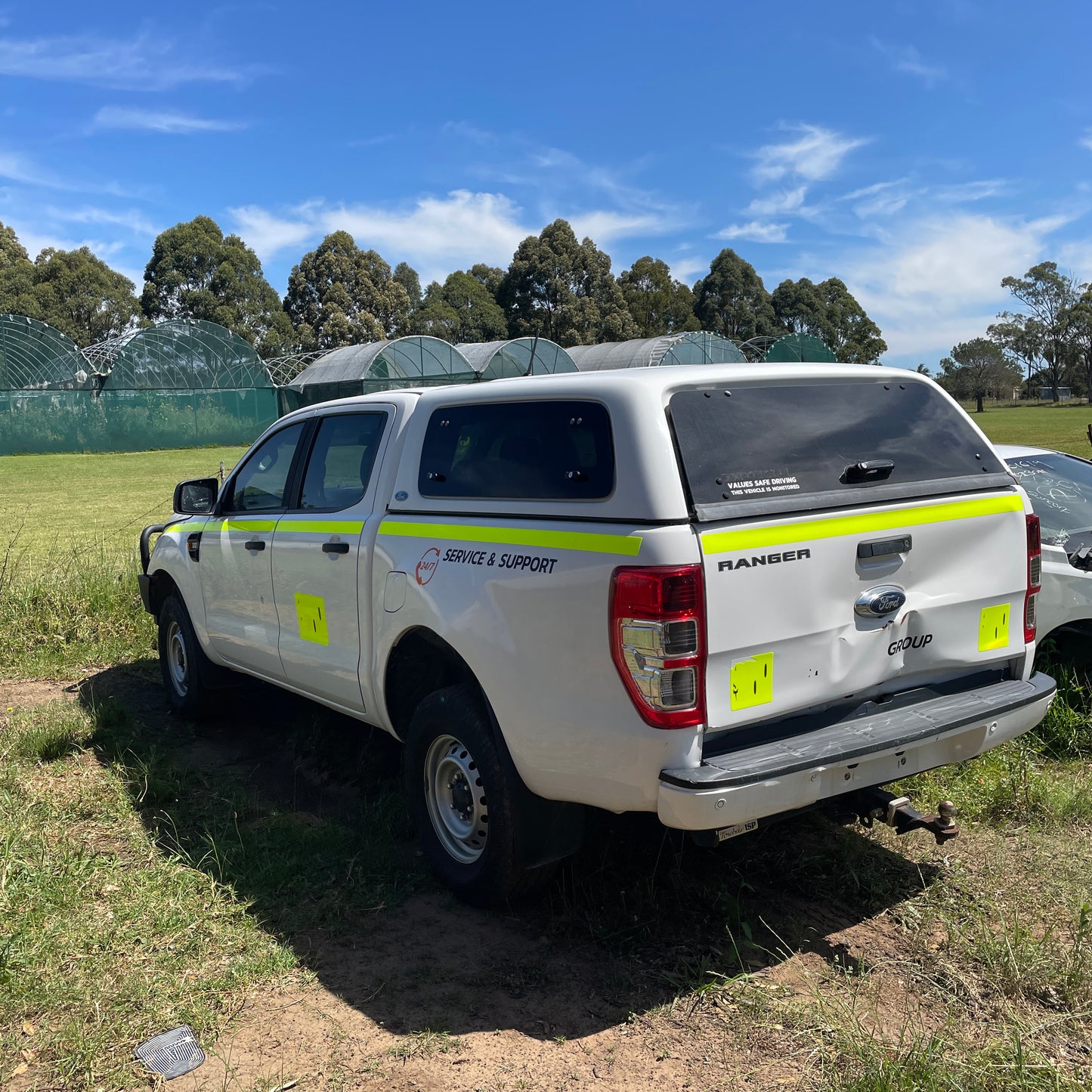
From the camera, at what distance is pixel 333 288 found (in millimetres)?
61500

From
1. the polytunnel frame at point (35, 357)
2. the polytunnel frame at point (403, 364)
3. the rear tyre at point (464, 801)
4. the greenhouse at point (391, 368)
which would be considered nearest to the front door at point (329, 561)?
the rear tyre at point (464, 801)

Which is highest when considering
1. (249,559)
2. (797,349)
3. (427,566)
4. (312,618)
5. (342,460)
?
(797,349)

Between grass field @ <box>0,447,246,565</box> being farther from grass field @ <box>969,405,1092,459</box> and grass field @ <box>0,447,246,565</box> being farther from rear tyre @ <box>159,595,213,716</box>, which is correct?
grass field @ <box>969,405,1092,459</box>

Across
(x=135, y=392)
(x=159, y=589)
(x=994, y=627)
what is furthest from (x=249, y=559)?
(x=135, y=392)

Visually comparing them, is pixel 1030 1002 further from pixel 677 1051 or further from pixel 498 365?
pixel 498 365

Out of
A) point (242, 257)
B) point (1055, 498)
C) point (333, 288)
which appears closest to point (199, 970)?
point (1055, 498)

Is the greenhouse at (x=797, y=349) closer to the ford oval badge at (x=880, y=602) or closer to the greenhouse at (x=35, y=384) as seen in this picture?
the greenhouse at (x=35, y=384)

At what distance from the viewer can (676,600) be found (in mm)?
Result: 3018

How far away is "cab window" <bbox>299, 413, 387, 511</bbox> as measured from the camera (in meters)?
4.65

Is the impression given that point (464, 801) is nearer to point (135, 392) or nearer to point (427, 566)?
point (427, 566)

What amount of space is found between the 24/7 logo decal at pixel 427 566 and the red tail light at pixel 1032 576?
2292 mm

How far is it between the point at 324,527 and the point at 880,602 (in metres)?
2.52

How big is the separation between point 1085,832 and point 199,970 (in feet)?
12.1

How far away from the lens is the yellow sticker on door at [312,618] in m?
4.74
